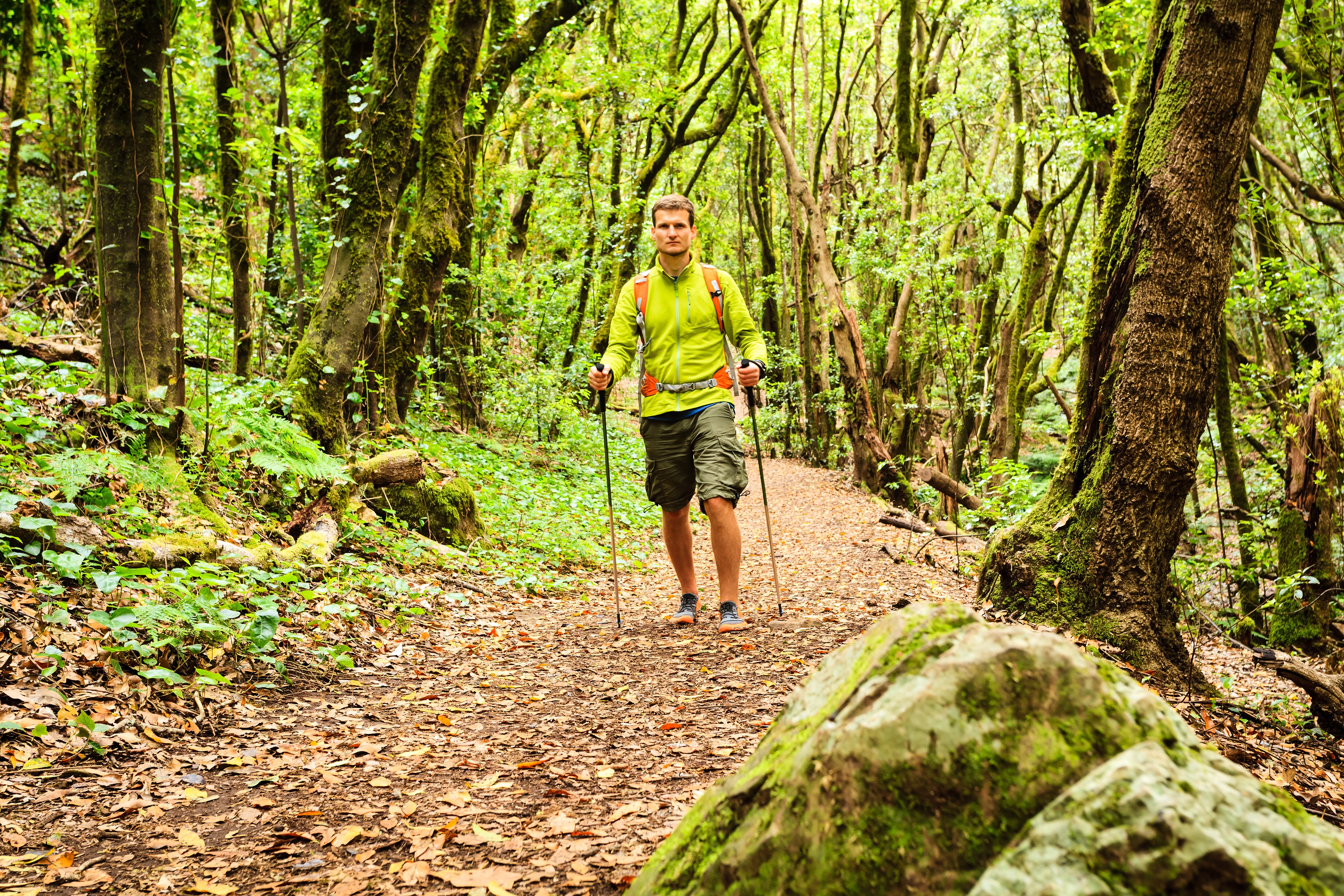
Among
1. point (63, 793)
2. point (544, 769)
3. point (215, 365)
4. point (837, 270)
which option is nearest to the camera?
point (63, 793)

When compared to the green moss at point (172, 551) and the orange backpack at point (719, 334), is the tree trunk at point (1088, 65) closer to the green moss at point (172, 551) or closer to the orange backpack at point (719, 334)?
the orange backpack at point (719, 334)

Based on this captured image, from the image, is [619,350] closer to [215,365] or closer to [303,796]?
[303,796]

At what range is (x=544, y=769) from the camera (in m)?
3.25

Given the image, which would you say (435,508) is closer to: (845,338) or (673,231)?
(673,231)

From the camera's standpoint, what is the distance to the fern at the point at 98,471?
14.4ft

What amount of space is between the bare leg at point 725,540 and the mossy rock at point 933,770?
3.58 meters

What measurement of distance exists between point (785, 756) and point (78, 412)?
5.56 m

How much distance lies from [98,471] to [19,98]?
37.0 ft

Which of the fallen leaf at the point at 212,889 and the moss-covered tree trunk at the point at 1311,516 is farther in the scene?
the moss-covered tree trunk at the point at 1311,516

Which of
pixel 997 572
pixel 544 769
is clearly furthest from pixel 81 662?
pixel 997 572

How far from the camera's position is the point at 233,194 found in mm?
9398

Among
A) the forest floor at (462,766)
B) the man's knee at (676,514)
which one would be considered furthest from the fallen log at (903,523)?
the man's knee at (676,514)

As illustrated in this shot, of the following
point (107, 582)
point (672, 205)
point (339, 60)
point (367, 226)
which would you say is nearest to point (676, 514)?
point (672, 205)

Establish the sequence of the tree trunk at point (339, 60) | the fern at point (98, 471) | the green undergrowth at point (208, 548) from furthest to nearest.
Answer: the tree trunk at point (339, 60) < the fern at point (98, 471) < the green undergrowth at point (208, 548)
